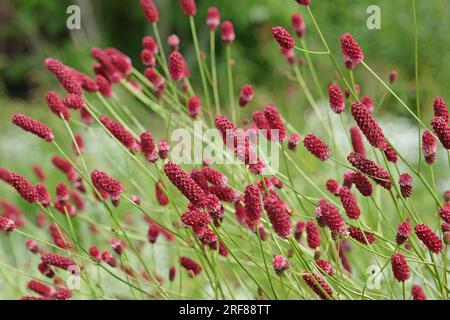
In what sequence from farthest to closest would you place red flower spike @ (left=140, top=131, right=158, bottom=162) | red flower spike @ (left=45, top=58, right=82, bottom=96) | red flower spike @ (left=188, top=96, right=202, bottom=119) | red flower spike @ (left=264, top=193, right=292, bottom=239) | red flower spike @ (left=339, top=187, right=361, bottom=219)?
1. red flower spike @ (left=188, top=96, right=202, bottom=119)
2. red flower spike @ (left=45, top=58, right=82, bottom=96)
3. red flower spike @ (left=140, top=131, right=158, bottom=162)
4. red flower spike @ (left=339, top=187, right=361, bottom=219)
5. red flower spike @ (left=264, top=193, right=292, bottom=239)

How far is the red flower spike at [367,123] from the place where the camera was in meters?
0.86

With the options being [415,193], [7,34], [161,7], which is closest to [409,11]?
[415,193]

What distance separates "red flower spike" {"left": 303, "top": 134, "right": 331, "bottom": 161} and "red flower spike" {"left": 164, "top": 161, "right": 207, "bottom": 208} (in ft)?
0.57

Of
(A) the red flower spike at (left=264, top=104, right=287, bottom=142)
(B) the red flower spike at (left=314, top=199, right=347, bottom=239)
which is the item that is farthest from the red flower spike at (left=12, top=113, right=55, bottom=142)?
(B) the red flower spike at (left=314, top=199, right=347, bottom=239)

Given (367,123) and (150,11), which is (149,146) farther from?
(150,11)

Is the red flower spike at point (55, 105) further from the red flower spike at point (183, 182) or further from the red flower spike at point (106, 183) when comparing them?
the red flower spike at point (183, 182)

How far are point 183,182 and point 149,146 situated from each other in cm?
20

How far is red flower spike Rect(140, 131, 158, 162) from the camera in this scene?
1.02 meters

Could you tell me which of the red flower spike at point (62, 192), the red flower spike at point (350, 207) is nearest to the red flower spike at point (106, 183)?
the red flower spike at point (62, 192)

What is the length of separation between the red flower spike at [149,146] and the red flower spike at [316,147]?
9.5 inches

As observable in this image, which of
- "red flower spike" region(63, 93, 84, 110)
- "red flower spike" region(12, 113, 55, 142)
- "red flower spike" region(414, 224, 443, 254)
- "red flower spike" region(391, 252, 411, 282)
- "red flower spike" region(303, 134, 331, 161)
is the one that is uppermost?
"red flower spike" region(63, 93, 84, 110)

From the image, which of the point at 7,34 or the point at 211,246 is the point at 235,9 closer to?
the point at 7,34

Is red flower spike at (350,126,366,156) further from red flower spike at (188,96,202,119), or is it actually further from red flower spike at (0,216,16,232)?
red flower spike at (0,216,16,232)
